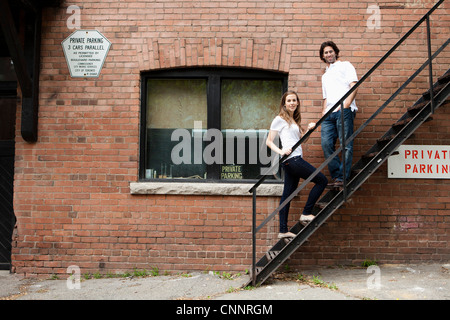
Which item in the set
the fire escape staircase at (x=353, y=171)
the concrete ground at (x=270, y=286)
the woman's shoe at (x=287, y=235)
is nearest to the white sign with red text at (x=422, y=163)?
the fire escape staircase at (x=353, y=171)

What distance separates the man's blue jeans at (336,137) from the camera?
4.40 m

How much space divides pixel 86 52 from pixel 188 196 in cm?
257

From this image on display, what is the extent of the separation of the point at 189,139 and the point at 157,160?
573 mm

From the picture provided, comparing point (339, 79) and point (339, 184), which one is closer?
point (339, 184)

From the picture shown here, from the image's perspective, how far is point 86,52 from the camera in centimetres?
521

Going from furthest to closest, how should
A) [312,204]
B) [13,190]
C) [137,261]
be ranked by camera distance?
[13,190]
[137,261]
[312,204]

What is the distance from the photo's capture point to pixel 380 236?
16.5ft

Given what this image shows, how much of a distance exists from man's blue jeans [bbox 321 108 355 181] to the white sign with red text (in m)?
1.04

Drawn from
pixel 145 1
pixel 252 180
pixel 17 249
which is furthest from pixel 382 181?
pixel 17 249

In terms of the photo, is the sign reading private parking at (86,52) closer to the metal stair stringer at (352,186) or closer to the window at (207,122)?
the window at (207,122)

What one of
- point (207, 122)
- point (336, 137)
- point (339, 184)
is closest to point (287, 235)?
point (339, 184)

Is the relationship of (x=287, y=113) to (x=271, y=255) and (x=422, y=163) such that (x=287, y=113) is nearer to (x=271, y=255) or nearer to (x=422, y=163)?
(x=271, y=255)

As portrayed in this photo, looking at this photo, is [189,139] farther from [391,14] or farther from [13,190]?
[391,14]

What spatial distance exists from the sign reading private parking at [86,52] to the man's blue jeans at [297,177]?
3.08 m
